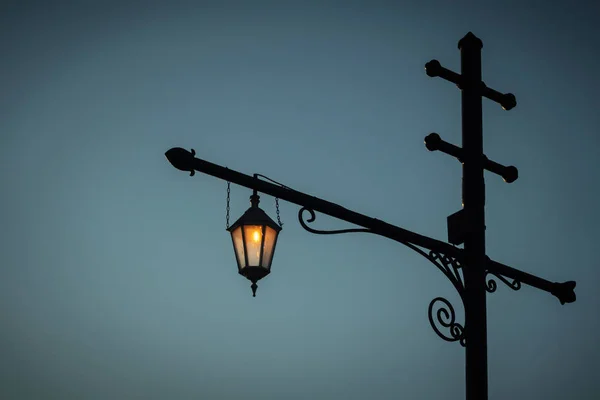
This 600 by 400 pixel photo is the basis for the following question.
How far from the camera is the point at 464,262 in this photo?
6.56m

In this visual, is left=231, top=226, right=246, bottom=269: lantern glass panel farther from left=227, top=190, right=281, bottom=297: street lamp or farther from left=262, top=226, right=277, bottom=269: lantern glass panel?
left=262, top=226, right=277, bottom=269: lantern glass panel

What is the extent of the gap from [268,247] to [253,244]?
160 mm

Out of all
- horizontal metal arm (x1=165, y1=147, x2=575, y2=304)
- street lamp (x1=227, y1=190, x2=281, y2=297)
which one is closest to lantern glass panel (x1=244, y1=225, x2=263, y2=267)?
street lamp (x1=227, y1=190, x2=281, y2=297)

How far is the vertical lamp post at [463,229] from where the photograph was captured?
6.22 m

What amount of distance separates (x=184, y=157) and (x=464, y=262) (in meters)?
2.80

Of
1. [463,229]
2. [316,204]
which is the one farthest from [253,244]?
[463,229]

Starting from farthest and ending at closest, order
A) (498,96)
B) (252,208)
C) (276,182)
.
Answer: (498,96) < (252,208) < (276,182)

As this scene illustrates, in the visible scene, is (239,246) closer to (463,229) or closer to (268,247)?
(268,247)

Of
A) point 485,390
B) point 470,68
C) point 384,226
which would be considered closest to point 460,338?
point 485,390

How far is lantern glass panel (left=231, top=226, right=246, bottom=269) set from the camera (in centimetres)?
670

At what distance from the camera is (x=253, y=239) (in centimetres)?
674

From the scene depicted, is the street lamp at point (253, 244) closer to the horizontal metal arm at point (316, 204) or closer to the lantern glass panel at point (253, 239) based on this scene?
the lantern glass panel at point (253, 239)

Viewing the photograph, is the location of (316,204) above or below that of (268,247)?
above

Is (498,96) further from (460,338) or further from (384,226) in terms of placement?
(460,338)
